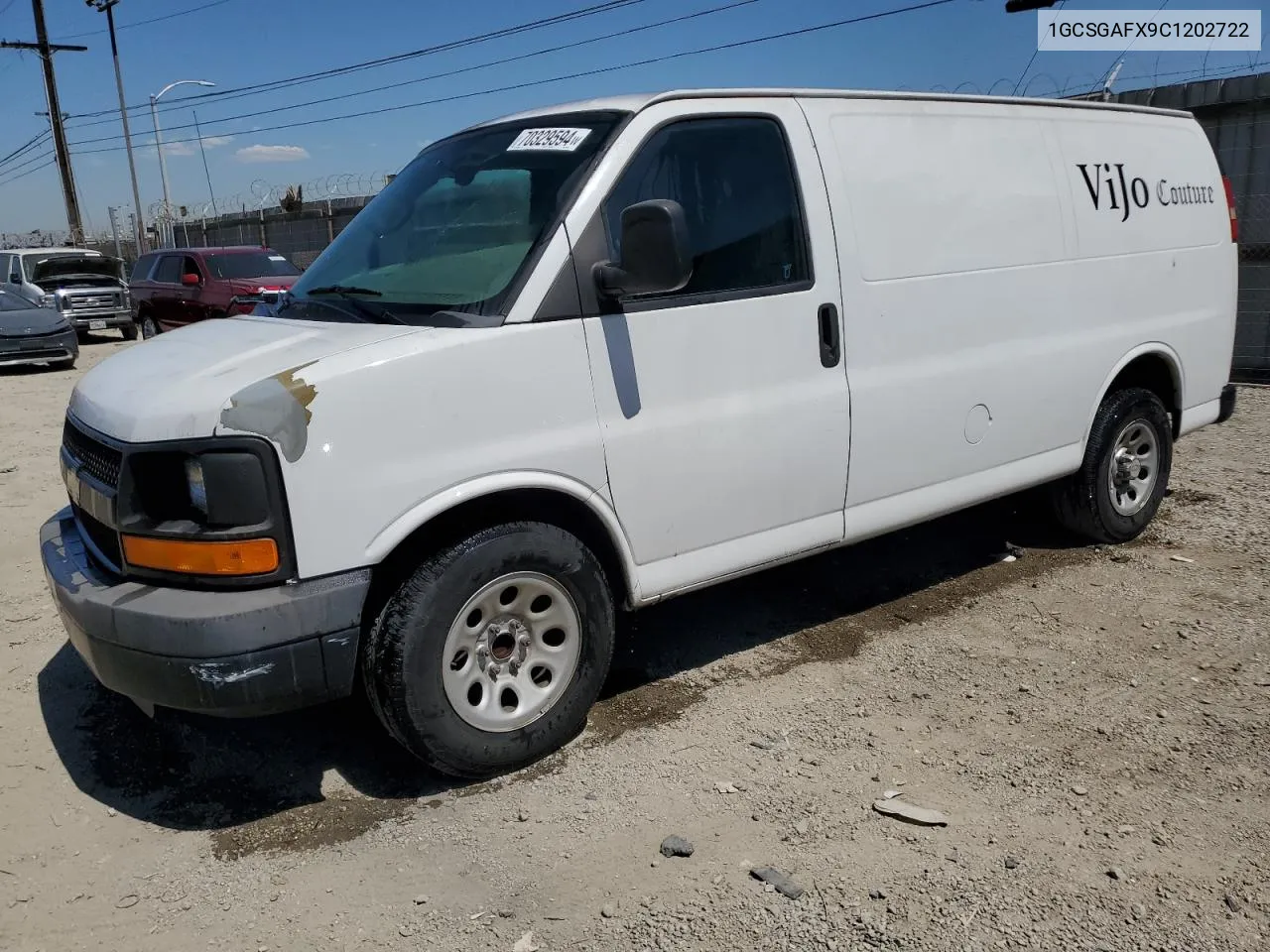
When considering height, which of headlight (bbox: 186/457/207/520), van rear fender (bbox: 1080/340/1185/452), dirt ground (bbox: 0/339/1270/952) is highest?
headlight (bbox: 186/457/207/520)

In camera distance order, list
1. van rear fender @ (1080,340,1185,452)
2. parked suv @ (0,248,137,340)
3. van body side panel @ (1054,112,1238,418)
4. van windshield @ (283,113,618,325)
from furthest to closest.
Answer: parked suv @ (0,248,137,340) < van rear fender @ (1080,340,1185,452) < van body side panel @ (1054,112,1238,418) < van windshield @ (283,113,618,325)

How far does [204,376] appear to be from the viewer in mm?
3111

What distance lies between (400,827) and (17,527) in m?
4.52

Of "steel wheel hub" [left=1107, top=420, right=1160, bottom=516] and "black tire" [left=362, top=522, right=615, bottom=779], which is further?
"steel wheel hub" [left=1107, top=420, right=1160, bottom=516]

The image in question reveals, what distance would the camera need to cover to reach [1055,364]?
481 cm

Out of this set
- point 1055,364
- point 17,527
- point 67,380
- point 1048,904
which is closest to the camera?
point 1048,904

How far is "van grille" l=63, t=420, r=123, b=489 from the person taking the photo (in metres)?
3.13

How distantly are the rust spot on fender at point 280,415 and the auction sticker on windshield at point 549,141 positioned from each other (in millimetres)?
1291

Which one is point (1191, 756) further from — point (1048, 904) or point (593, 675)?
point (593, 675)

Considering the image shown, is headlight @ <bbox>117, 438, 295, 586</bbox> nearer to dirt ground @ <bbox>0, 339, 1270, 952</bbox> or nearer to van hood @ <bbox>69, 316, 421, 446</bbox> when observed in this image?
van hood @ <bbox>69, 316, 421, 446</bbox>

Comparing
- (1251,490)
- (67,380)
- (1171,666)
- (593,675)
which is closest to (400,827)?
(593,675)

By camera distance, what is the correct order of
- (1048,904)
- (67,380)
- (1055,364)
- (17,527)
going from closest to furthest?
(1048,904)
(1055,364)
(17,527)
(67,380)

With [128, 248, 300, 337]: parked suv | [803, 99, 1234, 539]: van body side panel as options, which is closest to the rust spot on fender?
[803, 99, 1234, 539]: van body side panel

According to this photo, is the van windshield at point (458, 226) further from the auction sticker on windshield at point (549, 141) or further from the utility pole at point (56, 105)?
the utility pole at point (56, 105)
